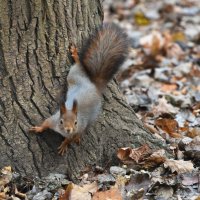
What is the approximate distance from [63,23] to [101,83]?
507 millimetres

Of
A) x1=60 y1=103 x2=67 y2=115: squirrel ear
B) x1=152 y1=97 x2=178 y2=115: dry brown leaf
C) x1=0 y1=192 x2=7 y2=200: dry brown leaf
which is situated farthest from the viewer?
x1=152 y1=97 x2=178 y2=115: dry brown leaf

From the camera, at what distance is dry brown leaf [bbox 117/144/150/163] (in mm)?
4016

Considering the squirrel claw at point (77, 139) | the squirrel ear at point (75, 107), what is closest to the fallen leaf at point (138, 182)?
the squirrel claw at point (77, 139)

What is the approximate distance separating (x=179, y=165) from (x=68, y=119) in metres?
0.79

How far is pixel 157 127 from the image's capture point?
4738 millimetres

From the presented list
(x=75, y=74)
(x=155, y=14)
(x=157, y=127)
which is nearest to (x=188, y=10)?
(x=155, y=14)

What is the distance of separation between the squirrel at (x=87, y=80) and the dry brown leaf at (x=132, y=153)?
30 centimetres

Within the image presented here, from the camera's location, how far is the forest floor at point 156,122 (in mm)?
3711

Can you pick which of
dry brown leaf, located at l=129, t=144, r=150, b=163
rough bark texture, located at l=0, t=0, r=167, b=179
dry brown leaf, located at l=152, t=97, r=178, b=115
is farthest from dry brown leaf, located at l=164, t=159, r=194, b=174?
dry brown leaf, located at l=152, t=97, r=178, b=115

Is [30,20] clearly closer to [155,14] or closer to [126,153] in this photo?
[126,153]

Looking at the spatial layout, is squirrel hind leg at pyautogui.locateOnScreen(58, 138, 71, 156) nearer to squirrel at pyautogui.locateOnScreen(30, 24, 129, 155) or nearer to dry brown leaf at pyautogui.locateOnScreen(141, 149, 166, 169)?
squirrel at pyautogui.locateOnScreen(30, 24, 129, 155)

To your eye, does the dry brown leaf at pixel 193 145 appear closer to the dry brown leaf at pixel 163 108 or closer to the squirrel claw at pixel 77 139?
the squirrel claw at pixel 77 139

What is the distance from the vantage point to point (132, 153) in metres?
4.02

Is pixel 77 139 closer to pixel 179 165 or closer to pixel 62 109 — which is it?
pixel 62 109
